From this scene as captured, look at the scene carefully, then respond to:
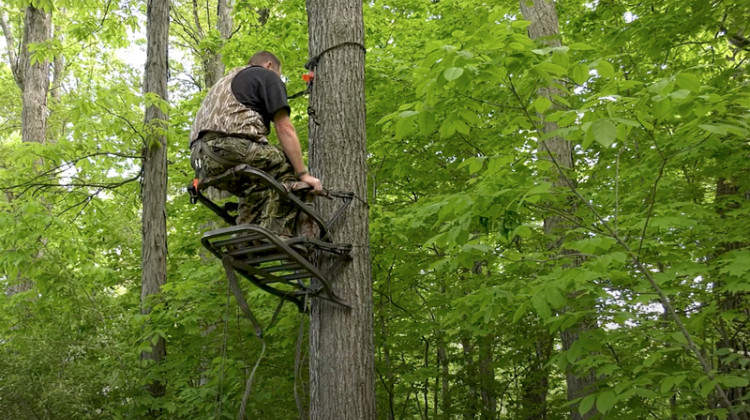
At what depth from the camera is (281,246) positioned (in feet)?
9.48

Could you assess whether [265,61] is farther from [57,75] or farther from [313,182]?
[57,75]

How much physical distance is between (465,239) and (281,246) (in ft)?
3.04

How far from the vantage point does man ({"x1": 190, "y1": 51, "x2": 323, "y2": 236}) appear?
3.08 meters

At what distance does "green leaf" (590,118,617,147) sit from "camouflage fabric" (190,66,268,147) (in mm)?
1741

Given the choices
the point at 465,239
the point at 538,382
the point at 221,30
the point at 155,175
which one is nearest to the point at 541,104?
the point at 465,239

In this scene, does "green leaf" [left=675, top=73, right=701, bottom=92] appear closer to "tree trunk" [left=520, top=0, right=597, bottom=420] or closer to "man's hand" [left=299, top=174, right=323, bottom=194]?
"man's hand" [left=299, top=174, right=323, bottom=194]

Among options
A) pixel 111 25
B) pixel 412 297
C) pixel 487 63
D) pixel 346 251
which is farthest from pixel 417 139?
pixel 111 25

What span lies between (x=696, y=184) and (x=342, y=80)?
3.18 meters

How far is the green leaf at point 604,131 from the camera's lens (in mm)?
2135

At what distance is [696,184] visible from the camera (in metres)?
4.79

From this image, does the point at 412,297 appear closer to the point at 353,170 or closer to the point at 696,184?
the point at 696,184

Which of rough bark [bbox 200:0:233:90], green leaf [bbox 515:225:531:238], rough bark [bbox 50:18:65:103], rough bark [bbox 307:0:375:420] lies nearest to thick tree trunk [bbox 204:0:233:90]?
rough bark [bbox 200:0:233:90]

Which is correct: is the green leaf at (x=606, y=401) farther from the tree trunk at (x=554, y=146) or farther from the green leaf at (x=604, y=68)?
the tree trunk at (x=554, y=146)

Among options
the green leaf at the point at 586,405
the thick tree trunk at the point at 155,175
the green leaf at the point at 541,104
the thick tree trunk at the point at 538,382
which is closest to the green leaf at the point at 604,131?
the green leaf at the point at 541,104
